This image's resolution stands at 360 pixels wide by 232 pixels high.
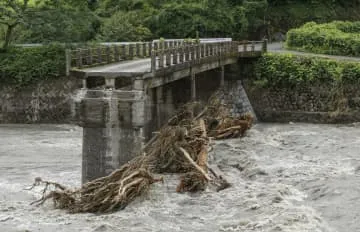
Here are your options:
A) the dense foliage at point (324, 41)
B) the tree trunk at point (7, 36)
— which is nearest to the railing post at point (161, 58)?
the dense foliage at point (324, 41)

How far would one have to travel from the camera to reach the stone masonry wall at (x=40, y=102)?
40.8 m

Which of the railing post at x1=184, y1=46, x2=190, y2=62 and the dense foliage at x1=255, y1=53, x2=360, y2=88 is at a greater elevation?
the railing post at x1=184, y1=46, x2=190, y2=62

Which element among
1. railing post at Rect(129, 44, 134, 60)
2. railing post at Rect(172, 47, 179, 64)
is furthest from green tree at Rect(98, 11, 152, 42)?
railing post at Rect(172, 47, 179, 64)

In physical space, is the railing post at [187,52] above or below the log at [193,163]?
above

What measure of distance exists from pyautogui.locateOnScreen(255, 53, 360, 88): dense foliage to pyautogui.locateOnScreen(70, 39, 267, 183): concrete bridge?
3.70 meters

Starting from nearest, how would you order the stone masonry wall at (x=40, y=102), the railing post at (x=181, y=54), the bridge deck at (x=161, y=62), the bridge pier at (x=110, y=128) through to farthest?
the bridge pier at (x=110, y=128) → the bridge deck at (x=161, y=62) → the railing post at (x=181, y=54) → the stone masonry wall at (x=40, y=102)

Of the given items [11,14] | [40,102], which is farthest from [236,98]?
[11,14]

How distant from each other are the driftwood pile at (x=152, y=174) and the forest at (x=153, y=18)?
1641cm

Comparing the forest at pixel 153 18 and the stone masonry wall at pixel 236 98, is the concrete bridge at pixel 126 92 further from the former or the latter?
the forest at pixel 153 18

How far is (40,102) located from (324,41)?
1906 cm

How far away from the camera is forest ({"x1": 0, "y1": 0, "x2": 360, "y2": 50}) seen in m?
42.6

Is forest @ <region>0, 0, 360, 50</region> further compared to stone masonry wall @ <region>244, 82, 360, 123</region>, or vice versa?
forest @ <region>0, 0, 360, 50</region>

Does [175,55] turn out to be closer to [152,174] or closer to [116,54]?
[116,54]

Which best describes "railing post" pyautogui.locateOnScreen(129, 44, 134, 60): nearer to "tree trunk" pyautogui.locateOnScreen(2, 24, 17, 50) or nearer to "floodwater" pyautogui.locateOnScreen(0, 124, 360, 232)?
"floodwater" pyautogui.locateOnScreen(0, 124, 360, 232)
